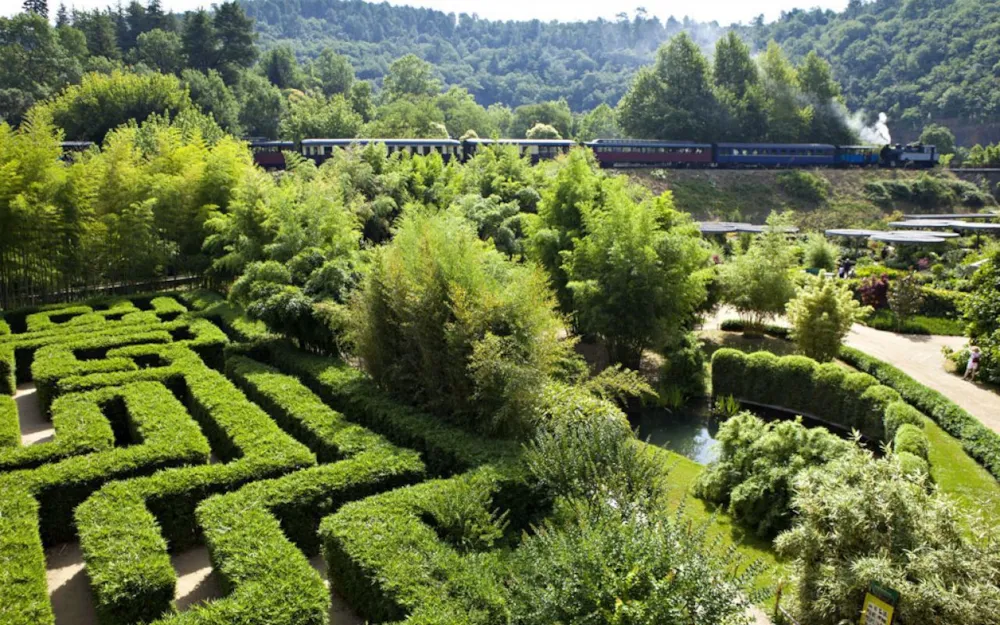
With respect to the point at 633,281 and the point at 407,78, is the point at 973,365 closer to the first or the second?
the point at 633,281

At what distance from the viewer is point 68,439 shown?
9.75m

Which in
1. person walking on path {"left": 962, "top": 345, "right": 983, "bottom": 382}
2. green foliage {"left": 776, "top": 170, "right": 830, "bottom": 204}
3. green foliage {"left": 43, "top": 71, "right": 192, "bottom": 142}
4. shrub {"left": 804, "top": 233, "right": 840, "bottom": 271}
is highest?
green foliage {"left": 43, "top": 71, "right": 192, "bottom": 142}

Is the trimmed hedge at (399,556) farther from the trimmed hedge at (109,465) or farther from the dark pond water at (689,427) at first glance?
the dark pond water at (689,427)

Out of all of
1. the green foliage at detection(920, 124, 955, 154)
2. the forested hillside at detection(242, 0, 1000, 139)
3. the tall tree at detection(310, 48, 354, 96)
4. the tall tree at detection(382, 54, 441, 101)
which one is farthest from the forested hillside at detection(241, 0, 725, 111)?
the green foliage at detection(920, 124, 955, 154)

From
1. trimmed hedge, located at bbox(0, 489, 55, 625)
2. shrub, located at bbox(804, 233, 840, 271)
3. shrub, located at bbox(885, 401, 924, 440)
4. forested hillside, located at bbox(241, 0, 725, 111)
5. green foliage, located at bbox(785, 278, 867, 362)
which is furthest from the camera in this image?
forested hillside, located at bbox(241, 0, 725, 111)

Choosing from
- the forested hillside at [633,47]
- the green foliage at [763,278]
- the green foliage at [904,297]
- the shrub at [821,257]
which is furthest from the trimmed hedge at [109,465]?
the forested hillside at [633,47]

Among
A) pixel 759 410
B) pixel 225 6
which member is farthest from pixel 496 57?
pixel 759 410

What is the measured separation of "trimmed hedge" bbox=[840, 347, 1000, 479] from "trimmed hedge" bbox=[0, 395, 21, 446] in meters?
15.8

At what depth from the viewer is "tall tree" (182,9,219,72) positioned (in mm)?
58125

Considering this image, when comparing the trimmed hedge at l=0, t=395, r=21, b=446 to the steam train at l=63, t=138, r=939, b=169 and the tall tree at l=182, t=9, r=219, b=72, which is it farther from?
the tall tree at l=182, t=9, r=219, b=72

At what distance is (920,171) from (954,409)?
47.9 m

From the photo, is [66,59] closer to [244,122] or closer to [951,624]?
[244,122]

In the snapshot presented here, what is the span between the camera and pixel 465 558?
7102 millimetres

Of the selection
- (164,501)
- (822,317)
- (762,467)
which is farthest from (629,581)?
(822,317)
